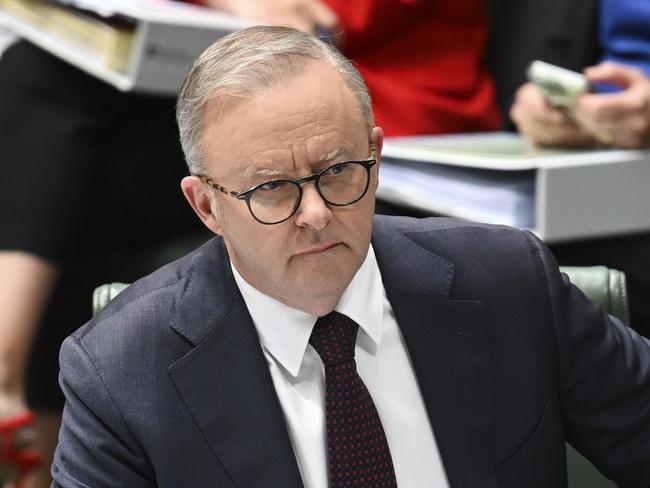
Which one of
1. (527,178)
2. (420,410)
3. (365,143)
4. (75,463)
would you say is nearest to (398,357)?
(420,410)

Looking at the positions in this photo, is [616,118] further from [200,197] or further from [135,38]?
[200,197]

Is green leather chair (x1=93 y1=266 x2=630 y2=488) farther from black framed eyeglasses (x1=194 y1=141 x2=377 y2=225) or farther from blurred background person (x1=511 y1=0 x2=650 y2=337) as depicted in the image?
blurred background person (x1=511 y1=0 x2=650 y2=337)

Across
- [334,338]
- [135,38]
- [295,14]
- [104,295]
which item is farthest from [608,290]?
[135,38]

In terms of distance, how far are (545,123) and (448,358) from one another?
850mm

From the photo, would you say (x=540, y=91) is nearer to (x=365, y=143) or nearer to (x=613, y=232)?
(x=613, y=232)

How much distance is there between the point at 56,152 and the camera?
2.09 metres

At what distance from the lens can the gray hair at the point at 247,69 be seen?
1154mm

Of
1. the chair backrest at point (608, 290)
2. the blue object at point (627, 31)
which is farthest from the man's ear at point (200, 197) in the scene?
the blue object at point (627, 31)

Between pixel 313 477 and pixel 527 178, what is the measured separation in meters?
0.90

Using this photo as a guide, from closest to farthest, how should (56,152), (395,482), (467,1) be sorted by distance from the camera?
(395,482), (56,152), (467,1)

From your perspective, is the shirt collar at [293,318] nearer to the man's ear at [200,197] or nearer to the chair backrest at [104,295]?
the man's ear at [200,197]

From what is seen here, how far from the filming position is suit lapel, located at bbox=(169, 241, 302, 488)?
1.23m

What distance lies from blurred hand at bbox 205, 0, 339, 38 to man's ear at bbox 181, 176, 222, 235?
82cm

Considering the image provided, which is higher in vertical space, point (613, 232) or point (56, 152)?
point (56, 152)
